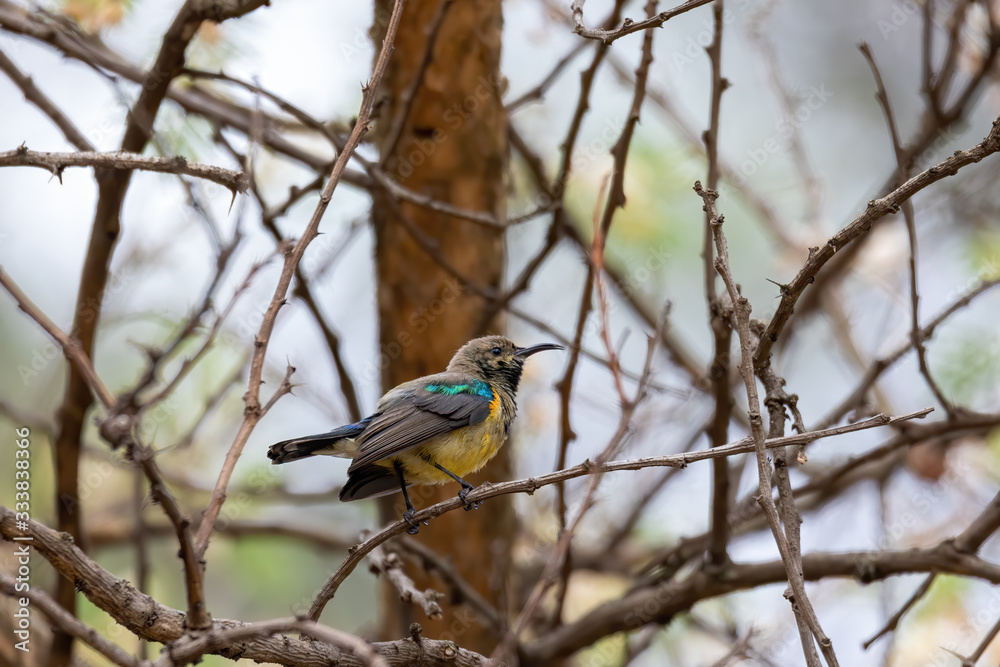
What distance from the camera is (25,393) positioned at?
7.34 m

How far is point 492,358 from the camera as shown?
507 centimetres

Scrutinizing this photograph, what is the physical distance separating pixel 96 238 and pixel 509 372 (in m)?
2.33

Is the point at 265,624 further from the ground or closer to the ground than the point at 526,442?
closer to the ground

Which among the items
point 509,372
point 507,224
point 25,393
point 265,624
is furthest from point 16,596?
point 25,393

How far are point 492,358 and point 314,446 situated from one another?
1.49 metres

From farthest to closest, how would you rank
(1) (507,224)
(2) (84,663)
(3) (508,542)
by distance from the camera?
(3) (508,542), (2) (84,663), (1) (507,224)

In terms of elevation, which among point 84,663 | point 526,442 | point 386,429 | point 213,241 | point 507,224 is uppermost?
point 526,442

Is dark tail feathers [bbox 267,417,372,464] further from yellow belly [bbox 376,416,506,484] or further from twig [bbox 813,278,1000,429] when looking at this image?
twig [bbox 813,278,1000,429]

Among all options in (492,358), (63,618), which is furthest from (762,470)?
(492,358)

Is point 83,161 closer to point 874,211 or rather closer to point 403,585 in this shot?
point 403,585

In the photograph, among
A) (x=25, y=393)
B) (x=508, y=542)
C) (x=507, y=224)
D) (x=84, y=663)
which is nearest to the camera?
(x=507, y=224)

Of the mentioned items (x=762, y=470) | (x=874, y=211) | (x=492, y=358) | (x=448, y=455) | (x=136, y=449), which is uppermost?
(x=492, y=358)

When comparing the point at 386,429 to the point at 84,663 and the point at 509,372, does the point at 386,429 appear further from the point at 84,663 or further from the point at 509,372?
the point at 84,663

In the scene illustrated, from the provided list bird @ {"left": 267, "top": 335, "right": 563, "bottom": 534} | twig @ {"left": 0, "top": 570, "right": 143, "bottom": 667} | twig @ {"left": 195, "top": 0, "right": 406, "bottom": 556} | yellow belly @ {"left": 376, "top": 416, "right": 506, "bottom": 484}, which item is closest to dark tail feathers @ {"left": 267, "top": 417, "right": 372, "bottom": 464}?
bird @ {"left": 267, "top": 335, "right": 563, "bottom": 534}
